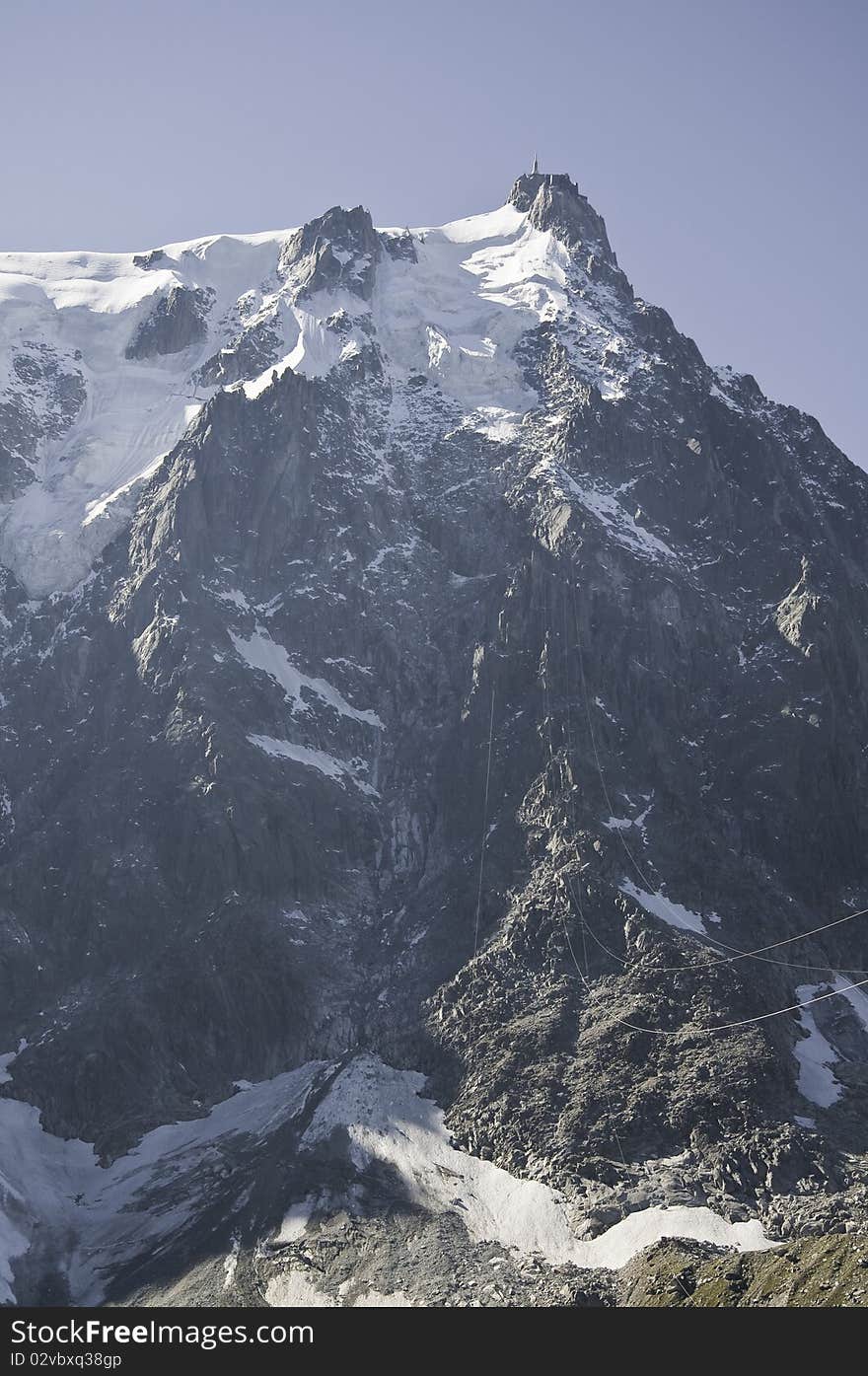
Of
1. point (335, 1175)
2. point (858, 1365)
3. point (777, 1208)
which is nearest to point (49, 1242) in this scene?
point (335, 1175)

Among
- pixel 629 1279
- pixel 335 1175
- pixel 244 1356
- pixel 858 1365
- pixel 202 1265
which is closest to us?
pixel 858 1365

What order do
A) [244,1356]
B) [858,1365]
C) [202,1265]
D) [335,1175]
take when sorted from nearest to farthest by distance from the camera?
[858,1365], [244,1356], [202,1265], [335,1175]

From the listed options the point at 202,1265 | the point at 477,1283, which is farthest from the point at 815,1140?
the point at 202,1265

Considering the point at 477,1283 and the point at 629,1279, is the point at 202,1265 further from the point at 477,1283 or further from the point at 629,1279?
the point at 629,1279

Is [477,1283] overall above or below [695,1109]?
below

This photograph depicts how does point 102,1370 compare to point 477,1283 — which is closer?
point 102,1370

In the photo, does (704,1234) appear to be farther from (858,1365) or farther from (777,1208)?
(858,1365)

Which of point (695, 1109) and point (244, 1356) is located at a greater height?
point (695, 1109)

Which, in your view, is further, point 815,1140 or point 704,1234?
point 815,1140

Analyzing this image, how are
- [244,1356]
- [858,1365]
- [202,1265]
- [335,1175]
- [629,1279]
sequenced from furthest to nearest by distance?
[335,1175] < [202,1265] < [629,1279] < [244,1356] < [858,1365]
